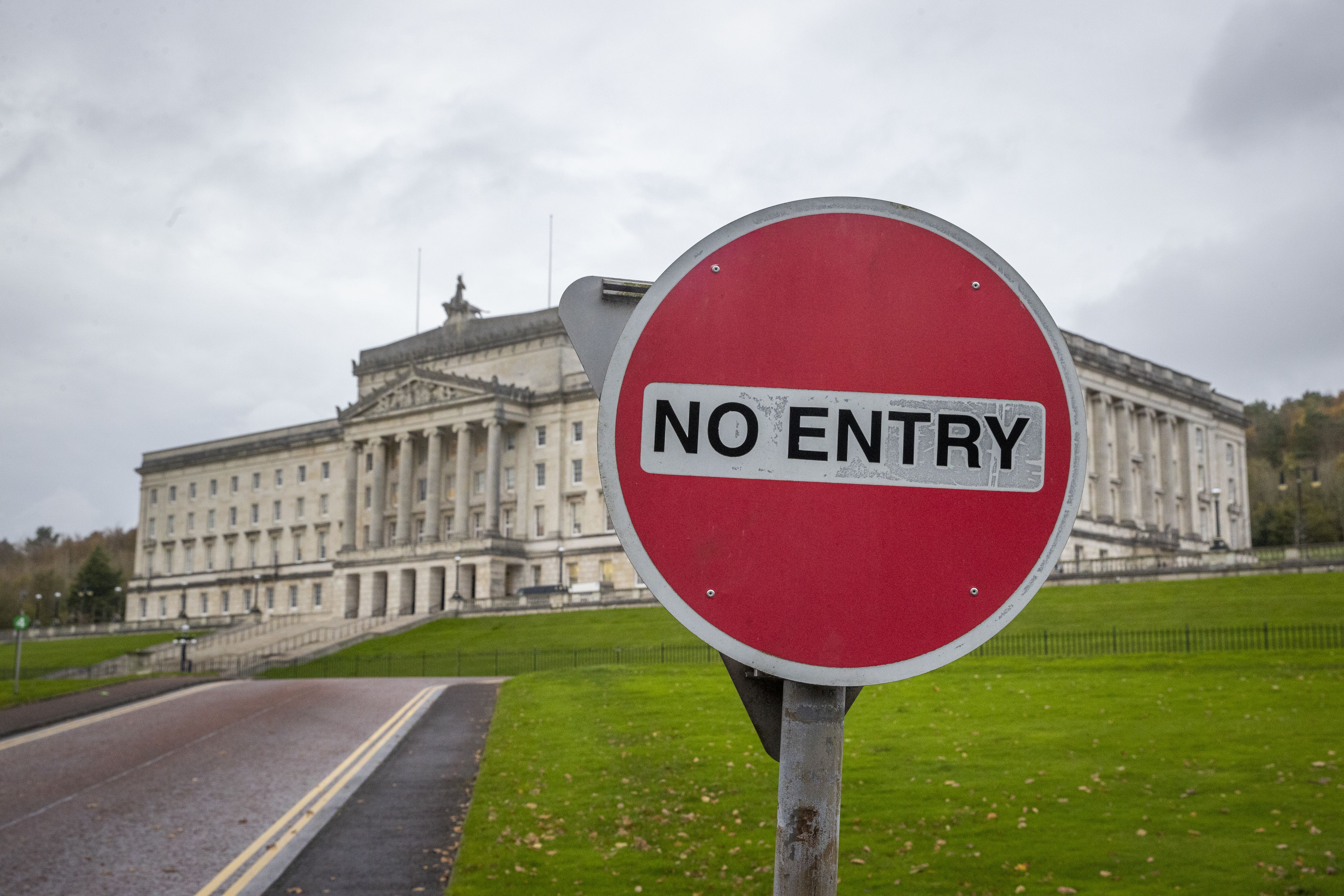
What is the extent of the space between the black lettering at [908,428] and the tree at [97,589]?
131002mm

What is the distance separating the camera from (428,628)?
67000 millimetres

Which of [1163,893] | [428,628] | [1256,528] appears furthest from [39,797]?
[1256,528]

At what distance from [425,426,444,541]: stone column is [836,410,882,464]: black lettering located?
279ft

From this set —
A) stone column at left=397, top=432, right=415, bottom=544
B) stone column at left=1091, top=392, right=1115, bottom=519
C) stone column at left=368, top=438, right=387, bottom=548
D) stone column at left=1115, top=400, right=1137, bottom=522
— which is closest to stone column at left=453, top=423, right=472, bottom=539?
stone column at left=397, top=432, right=415, bottom=544

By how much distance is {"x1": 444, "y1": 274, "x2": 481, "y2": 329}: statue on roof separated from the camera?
9850cm

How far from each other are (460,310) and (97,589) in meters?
53.5

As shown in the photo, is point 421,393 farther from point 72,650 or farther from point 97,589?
point 97,589

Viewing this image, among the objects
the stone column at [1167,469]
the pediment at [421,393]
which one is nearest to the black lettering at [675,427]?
the pediment at [421,393]

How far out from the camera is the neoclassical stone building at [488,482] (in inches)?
3263

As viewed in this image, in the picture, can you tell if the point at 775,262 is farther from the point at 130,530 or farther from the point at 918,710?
the point at 130,530

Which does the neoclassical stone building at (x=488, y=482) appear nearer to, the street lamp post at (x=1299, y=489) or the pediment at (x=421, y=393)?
the pediment at (x=421, y=393)

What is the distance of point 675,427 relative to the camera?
2.28 m

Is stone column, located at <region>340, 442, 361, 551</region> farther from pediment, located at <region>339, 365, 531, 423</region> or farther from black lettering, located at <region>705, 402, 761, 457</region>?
black lettering, located at <region>705, 402, 761, 457</region>

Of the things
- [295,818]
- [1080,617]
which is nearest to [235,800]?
[295,818]
